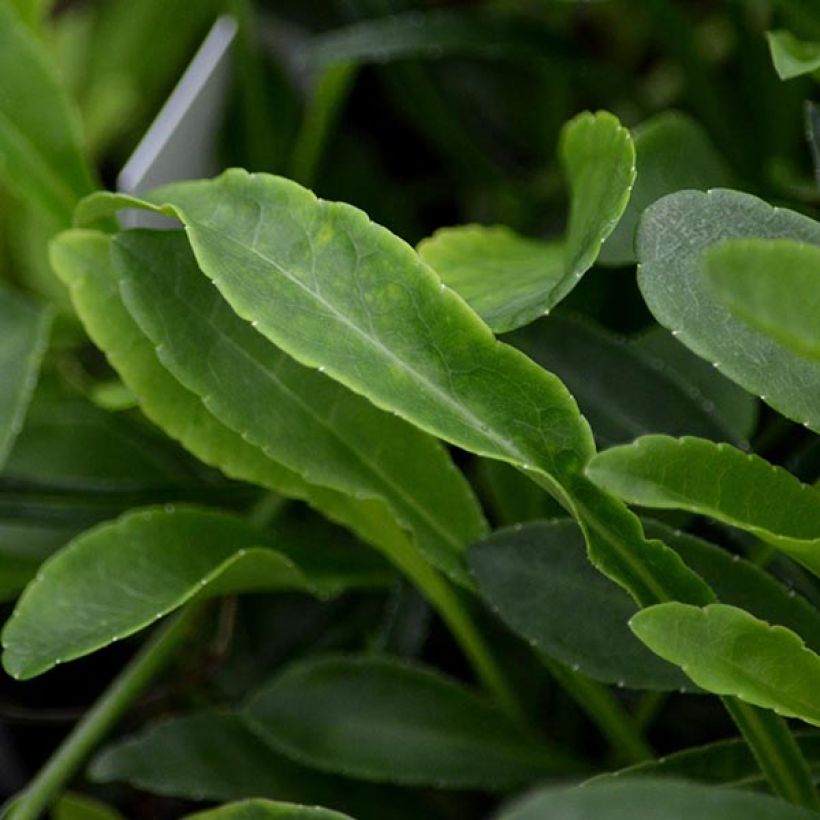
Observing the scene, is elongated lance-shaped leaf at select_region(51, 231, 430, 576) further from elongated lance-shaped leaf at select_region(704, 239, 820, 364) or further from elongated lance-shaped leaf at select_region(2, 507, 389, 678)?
elongated lance-shaped leaf at select_region(704, 239, 820, 364)

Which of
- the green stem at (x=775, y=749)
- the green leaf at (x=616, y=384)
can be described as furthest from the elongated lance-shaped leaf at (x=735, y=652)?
the green leaf at (x=616, y=384)

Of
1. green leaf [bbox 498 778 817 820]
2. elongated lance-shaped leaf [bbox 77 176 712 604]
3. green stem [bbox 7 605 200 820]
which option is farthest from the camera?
green stem [bbox 7 605 200 820]

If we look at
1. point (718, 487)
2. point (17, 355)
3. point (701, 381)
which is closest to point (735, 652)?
point (718, 487)

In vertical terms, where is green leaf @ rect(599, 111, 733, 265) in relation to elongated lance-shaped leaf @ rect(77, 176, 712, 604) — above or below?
above

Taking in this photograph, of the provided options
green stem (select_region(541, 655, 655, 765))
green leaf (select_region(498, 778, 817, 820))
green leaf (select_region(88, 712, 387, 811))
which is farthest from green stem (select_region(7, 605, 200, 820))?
green leaf (select_region(498, 778, 817, 820))

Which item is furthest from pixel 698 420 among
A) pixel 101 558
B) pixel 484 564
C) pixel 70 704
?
pixel 70 704

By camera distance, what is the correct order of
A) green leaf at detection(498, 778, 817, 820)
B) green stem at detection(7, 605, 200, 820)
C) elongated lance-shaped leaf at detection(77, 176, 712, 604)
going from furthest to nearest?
green stem at detection(7, 605, 200, 820), elongated lance-shaped leaf at detection(77, 176, 712, 604), green leaf at detection(498, 778, 817, 820)

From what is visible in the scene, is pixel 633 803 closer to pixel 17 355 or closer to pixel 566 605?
pixel 566 605
